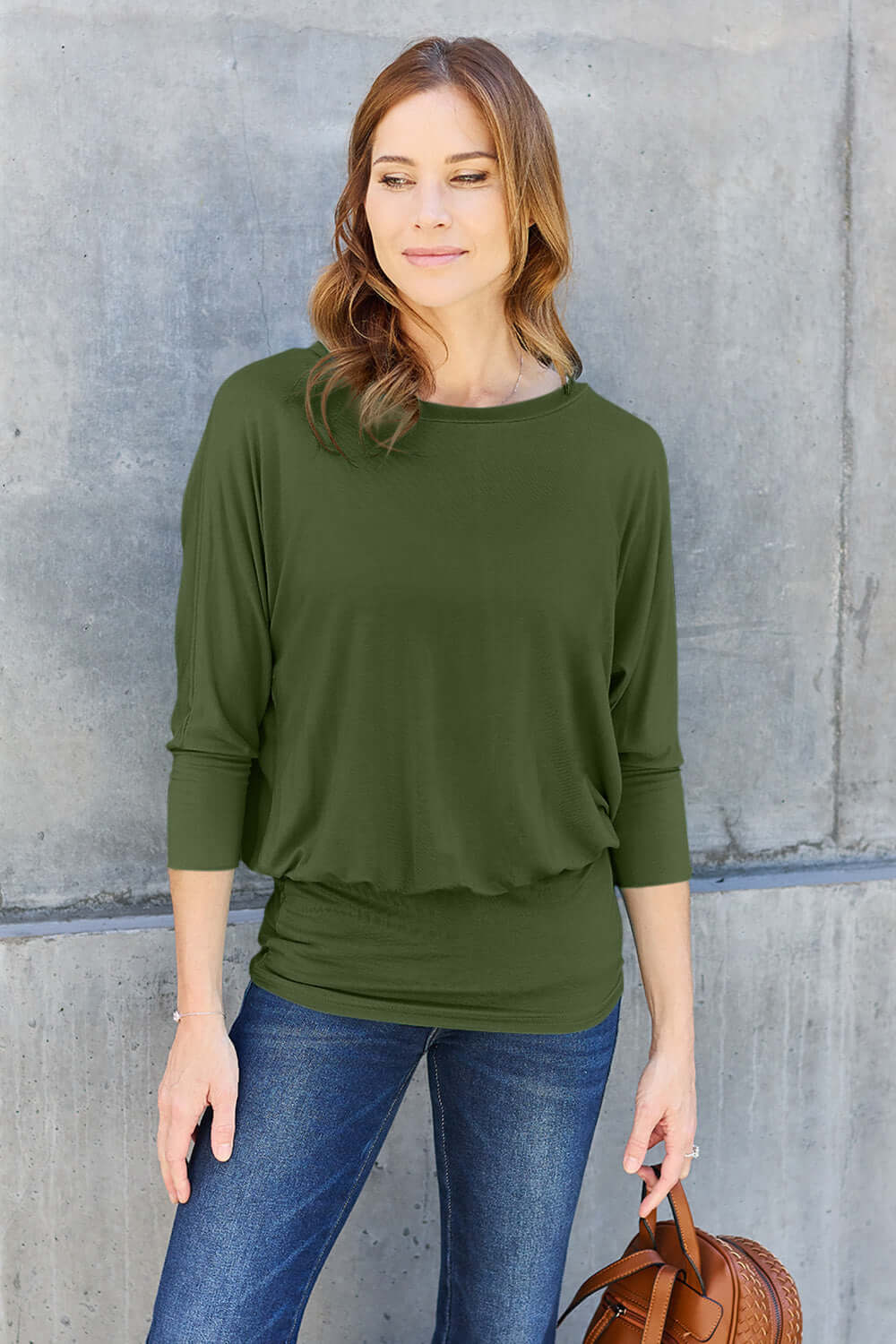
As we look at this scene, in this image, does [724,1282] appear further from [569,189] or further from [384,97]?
[569,189]

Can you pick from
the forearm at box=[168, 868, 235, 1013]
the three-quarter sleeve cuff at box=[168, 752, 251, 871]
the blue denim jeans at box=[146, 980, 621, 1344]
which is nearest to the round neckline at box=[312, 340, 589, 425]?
the three-quarter sleeve cuff at box=[168, 752, 251, 871]

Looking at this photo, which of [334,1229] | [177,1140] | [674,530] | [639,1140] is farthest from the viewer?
[674,530]

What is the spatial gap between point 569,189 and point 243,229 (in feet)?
2.10

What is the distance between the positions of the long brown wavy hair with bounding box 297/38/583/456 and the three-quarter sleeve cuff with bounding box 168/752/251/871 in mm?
441

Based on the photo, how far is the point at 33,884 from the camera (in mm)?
2092

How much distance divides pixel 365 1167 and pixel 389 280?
1218mm

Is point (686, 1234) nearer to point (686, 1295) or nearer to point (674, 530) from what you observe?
point (686, 1295)

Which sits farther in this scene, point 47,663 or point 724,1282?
point 47,663

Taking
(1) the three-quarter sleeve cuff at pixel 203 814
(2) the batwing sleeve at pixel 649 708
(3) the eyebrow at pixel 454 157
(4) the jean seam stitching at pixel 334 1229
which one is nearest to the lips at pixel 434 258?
(3) the eyebrow at pixel 454 157

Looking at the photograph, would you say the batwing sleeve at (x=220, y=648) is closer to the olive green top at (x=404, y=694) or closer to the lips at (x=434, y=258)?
the olive green top at (x=404, y=694)

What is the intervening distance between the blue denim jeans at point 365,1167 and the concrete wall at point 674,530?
0.68 m

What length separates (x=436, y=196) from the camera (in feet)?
4.59

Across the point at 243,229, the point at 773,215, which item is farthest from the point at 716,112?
the point at 243,229

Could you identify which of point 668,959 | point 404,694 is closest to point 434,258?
point 404,694
